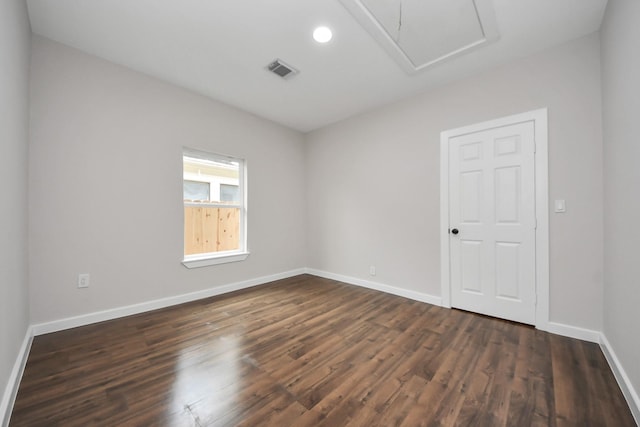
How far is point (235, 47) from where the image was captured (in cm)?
236

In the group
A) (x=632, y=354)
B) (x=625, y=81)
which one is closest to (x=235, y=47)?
(x=625, y=81)

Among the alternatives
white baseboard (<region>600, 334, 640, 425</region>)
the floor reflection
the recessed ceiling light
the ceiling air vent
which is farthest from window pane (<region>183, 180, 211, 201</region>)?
white baseboard (<region>600, 334, 640, 425</region>)

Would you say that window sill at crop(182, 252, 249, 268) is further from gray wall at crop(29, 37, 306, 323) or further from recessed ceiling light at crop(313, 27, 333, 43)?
recessed ceiling light at crop(313, 27, 333, 43)

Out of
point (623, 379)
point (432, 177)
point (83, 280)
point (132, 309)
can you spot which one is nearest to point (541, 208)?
point (432, 177)

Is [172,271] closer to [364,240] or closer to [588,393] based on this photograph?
[364,240]

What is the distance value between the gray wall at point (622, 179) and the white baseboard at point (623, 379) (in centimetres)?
4

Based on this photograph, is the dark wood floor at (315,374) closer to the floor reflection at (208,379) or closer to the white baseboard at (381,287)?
the floor reflection at (208,379)

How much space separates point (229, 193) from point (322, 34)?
2504 mm

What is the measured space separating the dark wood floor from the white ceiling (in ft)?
8.86

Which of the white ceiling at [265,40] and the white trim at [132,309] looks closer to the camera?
the white ceiling at [265,40]

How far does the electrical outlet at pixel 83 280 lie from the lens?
2.40 metres

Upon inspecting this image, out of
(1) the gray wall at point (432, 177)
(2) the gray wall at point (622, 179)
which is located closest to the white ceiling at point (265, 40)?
(1) the gray wall at point (432, 177)

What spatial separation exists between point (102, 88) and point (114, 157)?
0.70m

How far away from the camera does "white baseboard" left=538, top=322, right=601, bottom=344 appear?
2.11 metres
